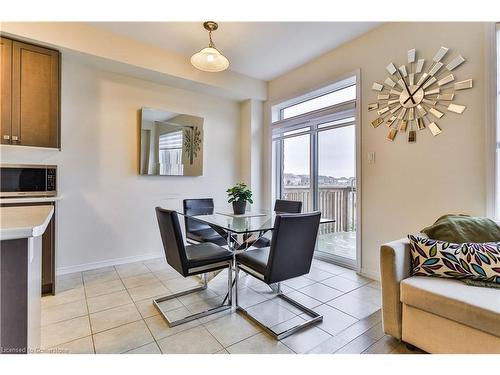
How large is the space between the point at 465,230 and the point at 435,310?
2.31 ft

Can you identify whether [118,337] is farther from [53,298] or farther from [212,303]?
[53,298]

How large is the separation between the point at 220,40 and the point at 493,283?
3.32 m

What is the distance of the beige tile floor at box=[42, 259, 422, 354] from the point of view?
167 cm

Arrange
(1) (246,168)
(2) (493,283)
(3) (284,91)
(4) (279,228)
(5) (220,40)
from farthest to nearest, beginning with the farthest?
1. (1) (246,168)
2. (3) (284,91)
3. (5) (220,40)
4. (4) (279,228)
5. (2) (493,283)

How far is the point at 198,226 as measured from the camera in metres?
3.33

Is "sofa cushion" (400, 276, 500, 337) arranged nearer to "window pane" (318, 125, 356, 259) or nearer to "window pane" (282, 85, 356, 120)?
"window pane" (318, 125, 356, 259)

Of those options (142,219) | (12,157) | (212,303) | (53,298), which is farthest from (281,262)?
(12,157)

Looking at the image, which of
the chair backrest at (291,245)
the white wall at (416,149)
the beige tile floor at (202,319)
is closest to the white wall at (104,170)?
the beige tile floor at (202,319)

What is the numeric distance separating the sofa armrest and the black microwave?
3.13 m

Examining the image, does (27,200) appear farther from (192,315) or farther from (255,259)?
(255,259)

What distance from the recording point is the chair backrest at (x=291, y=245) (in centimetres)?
177

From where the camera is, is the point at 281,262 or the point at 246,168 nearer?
the point at 281,262

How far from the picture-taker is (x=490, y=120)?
2.02 m

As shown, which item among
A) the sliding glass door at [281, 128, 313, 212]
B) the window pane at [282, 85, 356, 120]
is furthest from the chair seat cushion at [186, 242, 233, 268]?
the window pane at [282, 85, 356, 120]
